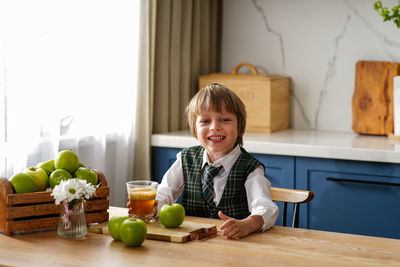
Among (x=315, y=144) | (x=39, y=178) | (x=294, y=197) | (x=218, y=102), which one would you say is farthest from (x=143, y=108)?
(x=39, y=178)

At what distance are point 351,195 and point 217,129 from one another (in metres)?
0.94

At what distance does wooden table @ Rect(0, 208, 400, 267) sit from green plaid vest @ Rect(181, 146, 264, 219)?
0.91 ft

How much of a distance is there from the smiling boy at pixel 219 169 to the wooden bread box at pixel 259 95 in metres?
1.13

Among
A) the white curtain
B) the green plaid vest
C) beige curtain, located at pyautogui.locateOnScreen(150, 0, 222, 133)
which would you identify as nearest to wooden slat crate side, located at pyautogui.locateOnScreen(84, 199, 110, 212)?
the green plaid vest

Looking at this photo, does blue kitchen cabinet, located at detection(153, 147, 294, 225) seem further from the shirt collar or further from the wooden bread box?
the shirt collar

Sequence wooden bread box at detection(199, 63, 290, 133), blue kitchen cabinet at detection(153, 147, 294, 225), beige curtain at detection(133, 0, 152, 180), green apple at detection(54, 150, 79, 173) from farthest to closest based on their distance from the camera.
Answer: wooden bread box at detection(199, 63, 290, 133), beige curtain at detection(133, 0, 152, 180), blue kitchen cabinet at detection(153, 147, 294, 225), green apple at detection(54, 150, 79, 173)

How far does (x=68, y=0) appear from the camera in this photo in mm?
2303

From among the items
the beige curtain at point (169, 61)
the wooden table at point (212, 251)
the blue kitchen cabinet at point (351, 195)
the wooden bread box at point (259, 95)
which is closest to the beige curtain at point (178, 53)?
the beige curtain at point (169, 61)

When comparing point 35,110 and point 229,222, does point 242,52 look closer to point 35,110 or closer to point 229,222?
point 35,110

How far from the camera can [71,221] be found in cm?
150

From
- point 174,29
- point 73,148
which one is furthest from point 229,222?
point 174,29

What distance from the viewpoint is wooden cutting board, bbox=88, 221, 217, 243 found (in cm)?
148

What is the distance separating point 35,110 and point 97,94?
0.43 meters

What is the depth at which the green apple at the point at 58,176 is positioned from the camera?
1.59m
